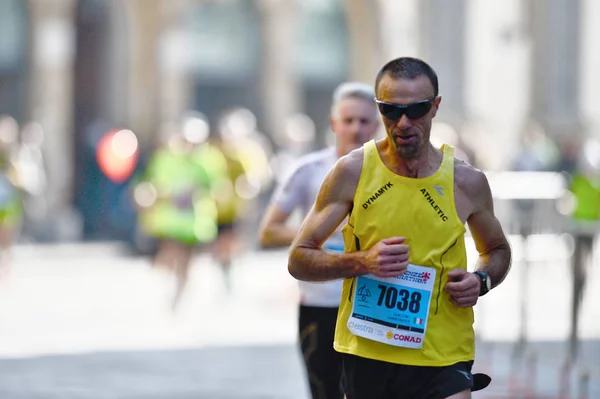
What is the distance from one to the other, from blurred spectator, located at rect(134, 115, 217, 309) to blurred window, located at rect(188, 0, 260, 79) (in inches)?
603

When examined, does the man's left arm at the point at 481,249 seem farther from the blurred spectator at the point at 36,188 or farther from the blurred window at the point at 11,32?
the blurred window at the point at 11,32

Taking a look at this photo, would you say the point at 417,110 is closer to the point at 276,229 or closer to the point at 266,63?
the point at 276,229

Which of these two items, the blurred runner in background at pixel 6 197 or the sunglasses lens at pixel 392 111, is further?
the blurred runner in background at pixel 6 197

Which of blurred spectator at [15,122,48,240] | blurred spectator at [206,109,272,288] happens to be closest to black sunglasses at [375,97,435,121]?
blurred spectator at [206,109,272,288]

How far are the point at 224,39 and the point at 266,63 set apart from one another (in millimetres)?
991

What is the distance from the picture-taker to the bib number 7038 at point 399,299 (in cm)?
516

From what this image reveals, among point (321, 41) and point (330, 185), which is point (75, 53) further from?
point (330, 185)

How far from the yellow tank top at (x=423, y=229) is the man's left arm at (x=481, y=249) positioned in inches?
2.5

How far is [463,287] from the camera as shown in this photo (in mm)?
5109

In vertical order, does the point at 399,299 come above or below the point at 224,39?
above

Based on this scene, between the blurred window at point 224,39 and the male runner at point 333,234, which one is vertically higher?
the male runner at point 333,234

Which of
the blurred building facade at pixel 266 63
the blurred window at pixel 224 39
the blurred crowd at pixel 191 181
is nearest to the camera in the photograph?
the blurred crowd at pixel 191 181

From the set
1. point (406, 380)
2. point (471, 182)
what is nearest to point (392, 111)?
point (471, 182)

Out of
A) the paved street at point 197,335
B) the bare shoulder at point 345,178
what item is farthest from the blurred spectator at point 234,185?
the bare shoulder at point 345,178
